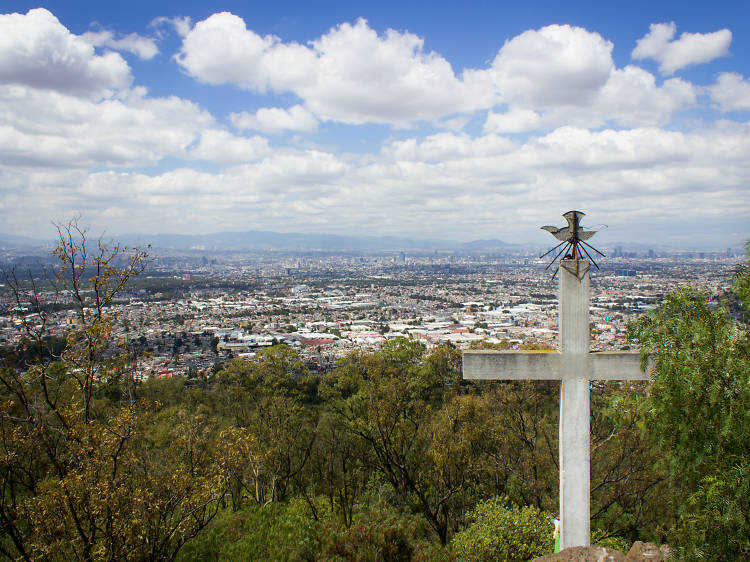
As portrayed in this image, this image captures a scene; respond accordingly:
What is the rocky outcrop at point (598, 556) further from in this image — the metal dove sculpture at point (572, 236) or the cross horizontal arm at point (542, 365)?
the metal dove sculpture at point (572, 236)

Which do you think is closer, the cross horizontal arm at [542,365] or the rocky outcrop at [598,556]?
the rocky outcrop at [598,556]

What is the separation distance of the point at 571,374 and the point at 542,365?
1.09 feet

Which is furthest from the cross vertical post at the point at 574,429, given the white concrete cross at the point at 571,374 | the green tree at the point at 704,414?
the green tree at the point at 704,414

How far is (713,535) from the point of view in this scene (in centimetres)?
345

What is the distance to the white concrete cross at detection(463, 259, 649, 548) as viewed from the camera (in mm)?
4656

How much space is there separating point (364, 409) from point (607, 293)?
65.3 metres

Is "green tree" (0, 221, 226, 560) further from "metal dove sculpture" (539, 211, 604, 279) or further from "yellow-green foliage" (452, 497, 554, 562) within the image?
"metal dove sculpture" (539, 211, 604, 279)

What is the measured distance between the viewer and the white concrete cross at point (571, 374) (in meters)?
4.66

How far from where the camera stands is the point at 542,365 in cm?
472

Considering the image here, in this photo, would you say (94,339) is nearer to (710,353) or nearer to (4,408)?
(4,408)

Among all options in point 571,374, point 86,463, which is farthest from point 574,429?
point 86,463

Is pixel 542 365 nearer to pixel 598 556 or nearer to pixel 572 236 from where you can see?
pixel 572 236

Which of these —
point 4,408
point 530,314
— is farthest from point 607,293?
point 4,408

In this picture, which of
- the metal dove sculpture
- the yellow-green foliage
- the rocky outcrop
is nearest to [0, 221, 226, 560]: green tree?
the yellow-green foliage
